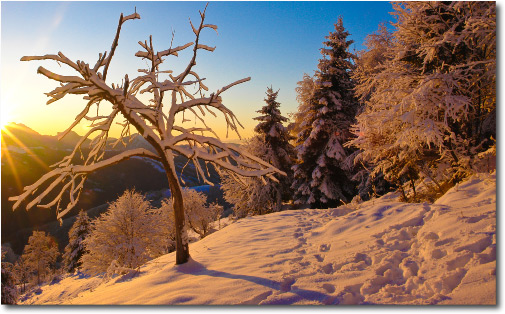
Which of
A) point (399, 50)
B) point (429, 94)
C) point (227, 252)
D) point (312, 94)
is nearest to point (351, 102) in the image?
point (312, 94)

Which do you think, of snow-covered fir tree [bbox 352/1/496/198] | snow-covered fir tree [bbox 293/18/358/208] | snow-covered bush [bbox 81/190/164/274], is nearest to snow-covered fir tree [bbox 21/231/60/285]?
snow-covered bush [bbox 81/190/164/274]

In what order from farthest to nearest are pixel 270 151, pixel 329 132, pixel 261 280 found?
pixel 270 151 → pixel 329 132 → pixel 261 280

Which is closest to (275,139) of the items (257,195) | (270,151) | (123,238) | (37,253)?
(270,151)

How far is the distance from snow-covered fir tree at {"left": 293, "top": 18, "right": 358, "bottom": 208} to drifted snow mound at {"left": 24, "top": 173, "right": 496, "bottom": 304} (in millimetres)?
10554

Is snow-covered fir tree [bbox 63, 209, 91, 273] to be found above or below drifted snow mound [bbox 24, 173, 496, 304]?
below

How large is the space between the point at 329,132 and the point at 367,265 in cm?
1340

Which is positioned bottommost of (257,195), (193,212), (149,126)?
(193,212)

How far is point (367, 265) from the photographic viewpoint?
3.67 m

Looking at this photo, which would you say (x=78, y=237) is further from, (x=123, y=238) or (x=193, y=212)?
(x=123, y=238)

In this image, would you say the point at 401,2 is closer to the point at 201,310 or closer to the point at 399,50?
the point at 399,50

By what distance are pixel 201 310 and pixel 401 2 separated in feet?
28.4

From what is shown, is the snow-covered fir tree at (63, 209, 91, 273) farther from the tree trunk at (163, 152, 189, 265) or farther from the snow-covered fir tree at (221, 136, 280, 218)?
the tree trunk at (163, 152, 189, 265)

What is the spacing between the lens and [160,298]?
3506 millimetres

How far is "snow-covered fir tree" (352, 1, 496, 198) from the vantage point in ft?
15.6
